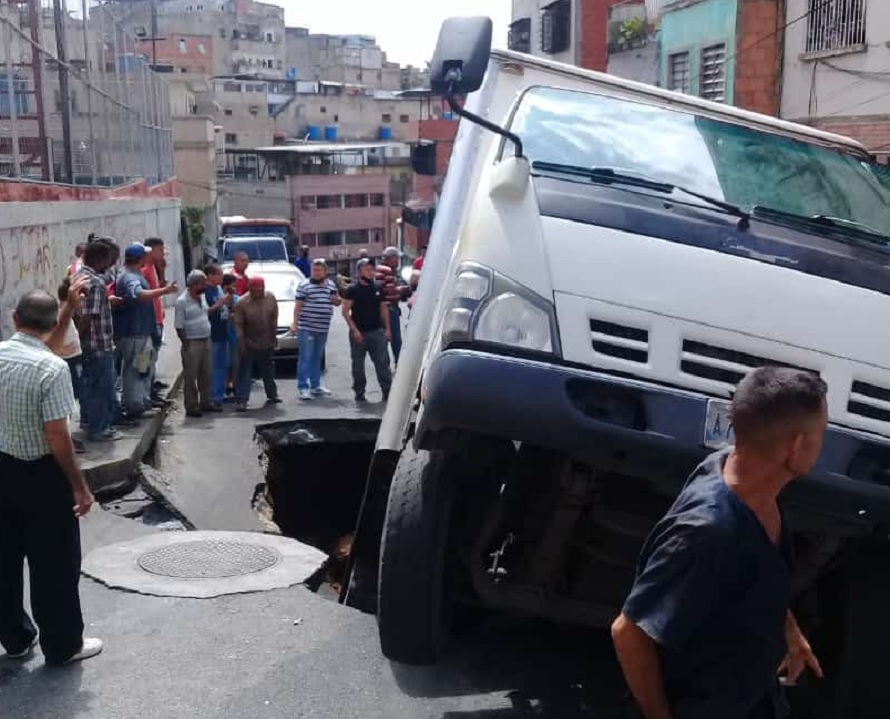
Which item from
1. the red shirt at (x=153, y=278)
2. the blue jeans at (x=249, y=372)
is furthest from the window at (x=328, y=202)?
the red shirt at (x=153, y=278)

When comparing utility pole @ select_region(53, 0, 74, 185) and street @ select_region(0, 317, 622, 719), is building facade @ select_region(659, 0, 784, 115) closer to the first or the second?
utility pole @ select_region(53, 0, 74, 185)

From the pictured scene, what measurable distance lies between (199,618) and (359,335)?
616cm

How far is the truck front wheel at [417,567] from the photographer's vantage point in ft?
13.4

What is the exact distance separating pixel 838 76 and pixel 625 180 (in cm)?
1437

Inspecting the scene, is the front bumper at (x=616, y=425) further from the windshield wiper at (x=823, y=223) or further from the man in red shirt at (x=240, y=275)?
the man in red shirt at (x=240, y=275)

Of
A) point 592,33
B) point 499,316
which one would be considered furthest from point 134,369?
point 592,33

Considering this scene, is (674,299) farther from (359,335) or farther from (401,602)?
(359,335)

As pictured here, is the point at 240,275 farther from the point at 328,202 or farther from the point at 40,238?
the point at 328,202

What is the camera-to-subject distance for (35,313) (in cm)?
466

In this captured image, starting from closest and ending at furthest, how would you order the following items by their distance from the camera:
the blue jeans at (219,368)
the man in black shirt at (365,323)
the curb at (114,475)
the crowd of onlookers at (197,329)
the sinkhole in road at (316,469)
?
the curb at (114,475)
the crowd of onlookers at (197,329)
the sinkhole in road at (316,469)
the blue jeans at (219,368)
the man in black shirt at (365,323)

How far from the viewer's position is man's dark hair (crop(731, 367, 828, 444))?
96.8 inches

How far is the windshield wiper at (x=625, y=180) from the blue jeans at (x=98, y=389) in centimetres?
464

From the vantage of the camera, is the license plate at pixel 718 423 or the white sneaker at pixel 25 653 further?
the white sneaker at pixel 25 653

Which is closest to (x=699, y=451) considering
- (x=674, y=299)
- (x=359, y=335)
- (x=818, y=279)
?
(x=674, y=299)
